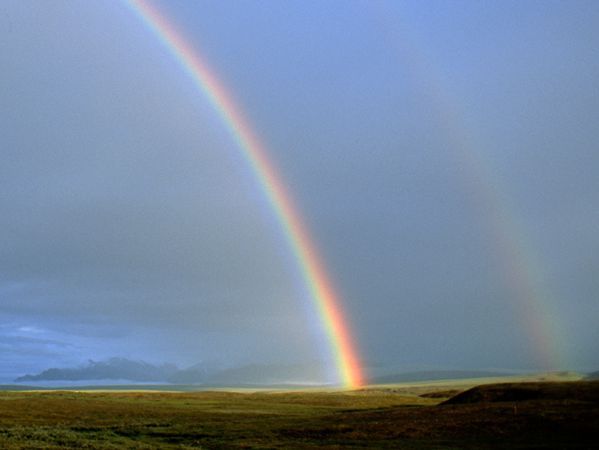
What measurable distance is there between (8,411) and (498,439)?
67.2 meters

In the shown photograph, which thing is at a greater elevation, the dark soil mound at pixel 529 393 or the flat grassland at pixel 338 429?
the dark soil mound at pixel 529 393

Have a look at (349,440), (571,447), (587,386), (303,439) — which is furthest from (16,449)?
(587,386)

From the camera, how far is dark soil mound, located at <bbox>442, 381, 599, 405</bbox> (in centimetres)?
7938

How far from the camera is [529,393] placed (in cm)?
8500

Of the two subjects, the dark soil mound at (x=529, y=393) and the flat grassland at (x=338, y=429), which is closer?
the flat grassland at (x=338, y=429)

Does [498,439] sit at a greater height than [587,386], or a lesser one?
lesser

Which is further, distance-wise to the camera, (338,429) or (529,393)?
(529,393)

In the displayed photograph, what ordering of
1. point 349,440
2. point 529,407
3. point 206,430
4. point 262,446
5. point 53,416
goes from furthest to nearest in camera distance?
point 53,416 < point 529,407 < point 206,430 < point 349,440 < point 262,446

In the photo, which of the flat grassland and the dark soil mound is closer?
the flat grassland

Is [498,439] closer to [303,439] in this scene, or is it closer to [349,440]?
[349,440]

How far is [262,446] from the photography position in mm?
46531

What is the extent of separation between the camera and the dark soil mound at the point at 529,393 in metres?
79.4

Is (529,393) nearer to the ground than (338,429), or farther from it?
farther from it

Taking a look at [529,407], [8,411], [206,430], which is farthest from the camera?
[8,411]
